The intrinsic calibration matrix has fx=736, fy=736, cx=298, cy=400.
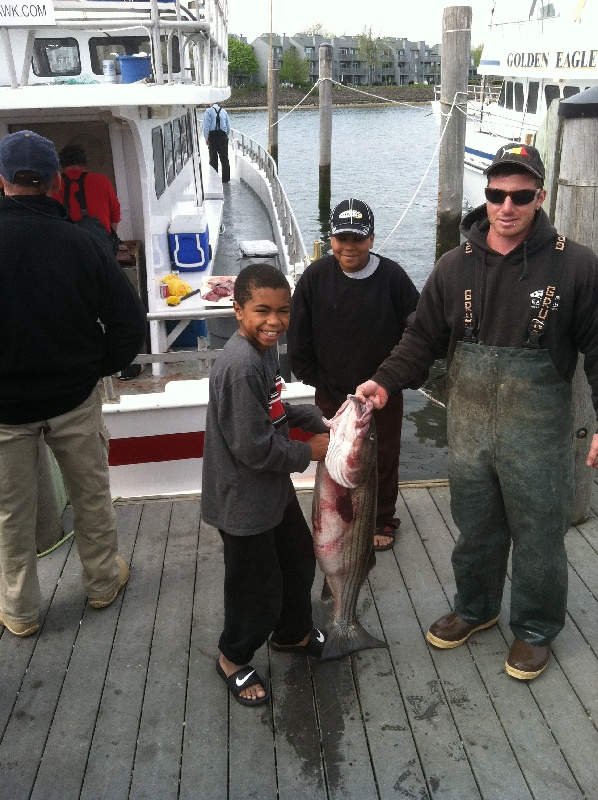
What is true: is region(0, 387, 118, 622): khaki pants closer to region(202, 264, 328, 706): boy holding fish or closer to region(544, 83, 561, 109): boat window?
region(202, 264, 328, 706): boy holding fish

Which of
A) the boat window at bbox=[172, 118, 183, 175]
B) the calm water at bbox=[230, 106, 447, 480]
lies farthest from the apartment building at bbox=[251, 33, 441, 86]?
the boat window at bbox=[172, 118, 183, 175]

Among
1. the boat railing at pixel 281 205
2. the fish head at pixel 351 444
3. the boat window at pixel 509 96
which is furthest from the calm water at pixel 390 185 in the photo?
the fish head at pixel 351 444

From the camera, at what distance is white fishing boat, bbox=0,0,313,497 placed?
546 cm

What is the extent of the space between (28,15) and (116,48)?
8.80 feet

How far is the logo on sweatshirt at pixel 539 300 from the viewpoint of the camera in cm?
277

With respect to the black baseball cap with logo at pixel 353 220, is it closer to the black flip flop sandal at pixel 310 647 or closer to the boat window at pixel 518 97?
the black flip flop sandal at pixel 310 647

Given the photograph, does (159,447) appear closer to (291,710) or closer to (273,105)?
(291,710)

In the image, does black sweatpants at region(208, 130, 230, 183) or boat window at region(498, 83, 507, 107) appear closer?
black sweatpants at region(208, 130, 230, 183)

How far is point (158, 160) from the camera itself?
7691mm

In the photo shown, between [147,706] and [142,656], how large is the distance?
33 centimetres

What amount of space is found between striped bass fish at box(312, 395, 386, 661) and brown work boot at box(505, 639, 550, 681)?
618 mm

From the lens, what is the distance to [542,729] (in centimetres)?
295

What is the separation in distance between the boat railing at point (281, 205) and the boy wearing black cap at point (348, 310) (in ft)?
13.2

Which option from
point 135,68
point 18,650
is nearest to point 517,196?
point 18,650
